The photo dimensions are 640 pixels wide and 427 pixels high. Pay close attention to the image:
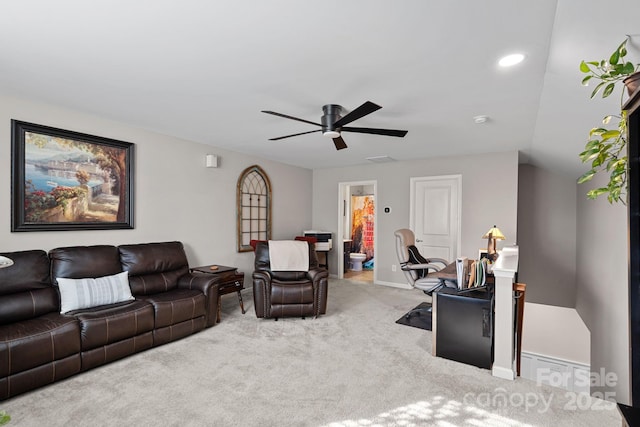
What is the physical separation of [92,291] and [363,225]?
232 inches

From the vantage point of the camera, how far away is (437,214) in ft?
17.8

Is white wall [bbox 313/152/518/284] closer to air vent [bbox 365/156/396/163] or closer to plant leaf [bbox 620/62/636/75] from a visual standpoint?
air vent [bbox 365/156/396/163]

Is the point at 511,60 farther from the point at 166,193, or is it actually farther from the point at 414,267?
the point at 166,193

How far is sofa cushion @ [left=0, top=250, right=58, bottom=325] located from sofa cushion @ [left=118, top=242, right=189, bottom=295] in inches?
26.1

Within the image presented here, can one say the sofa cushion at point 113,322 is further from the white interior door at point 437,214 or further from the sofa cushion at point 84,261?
the white interior door at point 437,214

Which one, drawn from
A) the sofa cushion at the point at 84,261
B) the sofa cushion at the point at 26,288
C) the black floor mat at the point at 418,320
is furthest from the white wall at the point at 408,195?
the sofa cushion at the point at 26,288

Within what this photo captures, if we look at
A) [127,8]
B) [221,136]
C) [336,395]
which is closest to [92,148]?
[221,136]

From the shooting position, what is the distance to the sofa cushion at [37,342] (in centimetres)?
213

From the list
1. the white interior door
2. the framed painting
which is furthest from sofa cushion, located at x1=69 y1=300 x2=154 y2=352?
the white interior door

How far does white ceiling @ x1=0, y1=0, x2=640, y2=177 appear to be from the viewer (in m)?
1.62

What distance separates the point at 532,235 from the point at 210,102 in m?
5.67

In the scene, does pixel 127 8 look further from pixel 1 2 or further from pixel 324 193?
pixel 324 193

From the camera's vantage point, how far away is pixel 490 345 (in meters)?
2.63

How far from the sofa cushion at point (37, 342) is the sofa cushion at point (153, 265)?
2.74 ft
